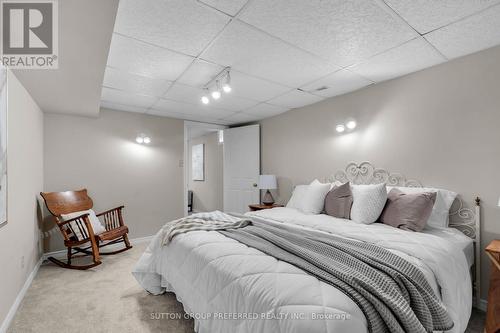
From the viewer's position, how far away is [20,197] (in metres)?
2.36

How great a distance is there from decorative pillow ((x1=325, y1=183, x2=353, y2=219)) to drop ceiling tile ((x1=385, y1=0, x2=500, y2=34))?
1732 millimetres

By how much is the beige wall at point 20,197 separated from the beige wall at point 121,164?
1.56ft

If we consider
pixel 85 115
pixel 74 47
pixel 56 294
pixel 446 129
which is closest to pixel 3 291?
pixel 56 294

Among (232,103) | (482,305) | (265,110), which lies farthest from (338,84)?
(482,305)

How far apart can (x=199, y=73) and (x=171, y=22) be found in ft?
2.89

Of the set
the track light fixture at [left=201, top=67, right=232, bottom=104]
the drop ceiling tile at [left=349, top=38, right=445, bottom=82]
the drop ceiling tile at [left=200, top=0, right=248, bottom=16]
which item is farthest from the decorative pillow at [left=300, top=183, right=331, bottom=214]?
the drop ceiling tile at [left=200, top=0, right=248, bottom=16]

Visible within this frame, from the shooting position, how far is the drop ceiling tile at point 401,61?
2.15m

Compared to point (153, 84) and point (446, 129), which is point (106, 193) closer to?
point (153, 84)

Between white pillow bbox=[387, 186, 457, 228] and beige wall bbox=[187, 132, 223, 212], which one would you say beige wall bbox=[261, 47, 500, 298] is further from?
beige wall bbox=[187, 132, 223, 212]

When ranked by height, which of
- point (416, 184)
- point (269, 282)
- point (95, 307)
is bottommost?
point (95, 307)

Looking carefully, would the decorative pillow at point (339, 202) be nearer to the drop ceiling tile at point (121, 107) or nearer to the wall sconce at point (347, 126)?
the wall sconce at point (347, 126)

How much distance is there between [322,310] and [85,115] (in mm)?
4238

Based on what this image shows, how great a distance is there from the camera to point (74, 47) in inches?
69.9

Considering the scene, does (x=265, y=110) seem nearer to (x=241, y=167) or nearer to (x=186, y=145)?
(x=241, y=167)
